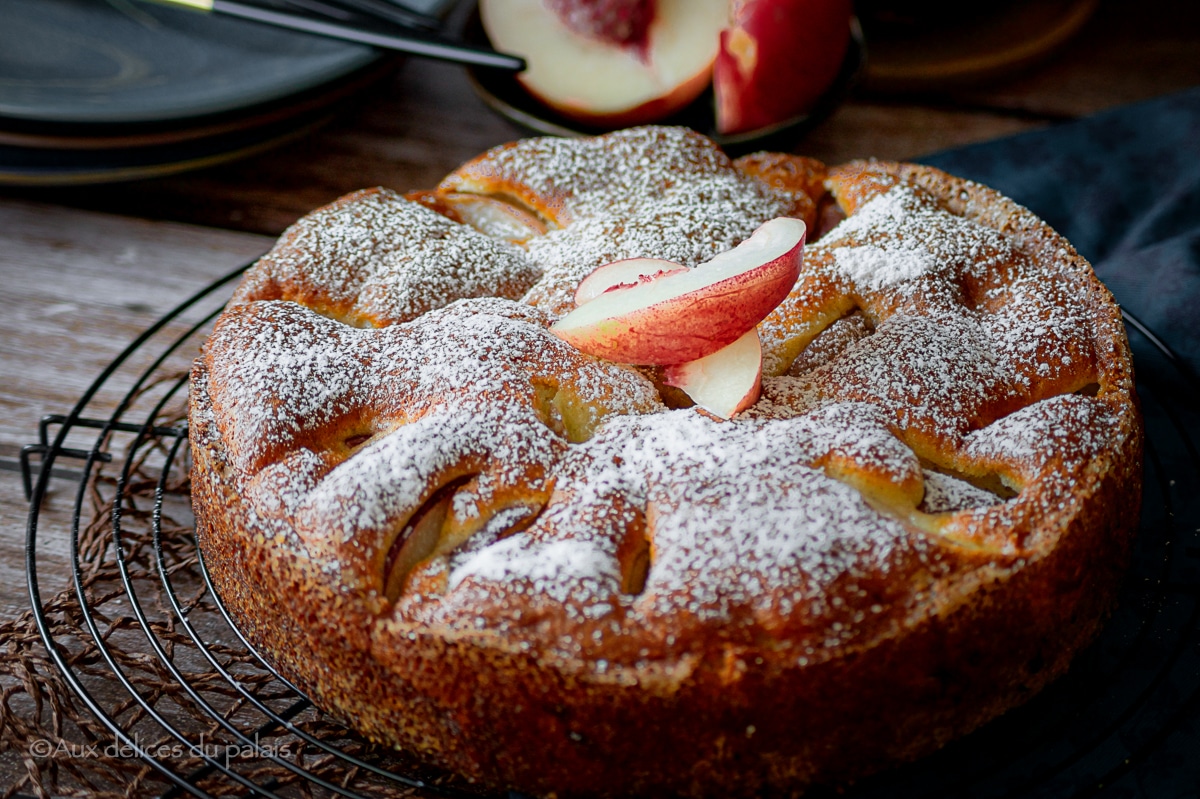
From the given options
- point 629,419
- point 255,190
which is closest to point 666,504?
point 629,419

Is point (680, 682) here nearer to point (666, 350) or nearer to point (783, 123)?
point (666, 350)

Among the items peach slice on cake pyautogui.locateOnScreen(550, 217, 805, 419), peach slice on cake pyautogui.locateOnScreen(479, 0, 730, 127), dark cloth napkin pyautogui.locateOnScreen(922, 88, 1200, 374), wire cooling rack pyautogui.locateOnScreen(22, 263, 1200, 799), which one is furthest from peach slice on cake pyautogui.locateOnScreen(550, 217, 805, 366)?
peach slice on cake pyautogui.locateOnScreen(479, 0, 730, 127)

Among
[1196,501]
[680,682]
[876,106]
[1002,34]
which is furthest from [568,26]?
[680,682]

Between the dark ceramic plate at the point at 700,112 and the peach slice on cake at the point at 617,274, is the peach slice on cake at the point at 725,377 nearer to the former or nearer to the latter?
the peach slice on cake at the point at 617,274

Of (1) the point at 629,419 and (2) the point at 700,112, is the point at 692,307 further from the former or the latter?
(2) the point at 700,112

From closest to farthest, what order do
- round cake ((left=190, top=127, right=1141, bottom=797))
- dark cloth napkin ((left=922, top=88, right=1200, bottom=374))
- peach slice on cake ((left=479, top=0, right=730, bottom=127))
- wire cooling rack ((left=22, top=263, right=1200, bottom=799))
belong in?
round cake ((left=190, top=127, right=1141, bottom=797)), wire cooling rack ((left=22, top=263, right=1200, bottom=799)), dark cloth napkin ((left=922, top=88, right=1200, bottom=374)), peach slice on cake ((left=479, top=0, right=730, bottom=127))

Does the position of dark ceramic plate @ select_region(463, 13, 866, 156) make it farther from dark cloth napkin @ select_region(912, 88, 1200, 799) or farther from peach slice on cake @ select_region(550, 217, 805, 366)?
peach slice on cake @ select_region(550, 217, 805, 366)

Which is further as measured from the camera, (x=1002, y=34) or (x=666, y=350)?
(x=1002, y=34)
